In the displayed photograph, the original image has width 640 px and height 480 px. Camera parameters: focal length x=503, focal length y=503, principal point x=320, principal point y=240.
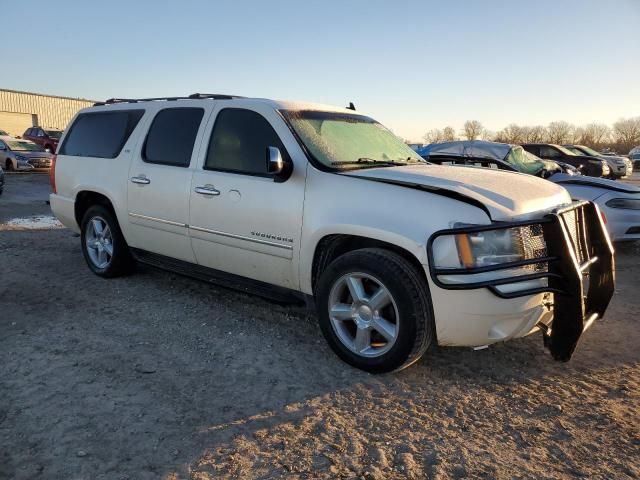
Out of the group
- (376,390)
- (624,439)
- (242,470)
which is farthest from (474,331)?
(242,470)

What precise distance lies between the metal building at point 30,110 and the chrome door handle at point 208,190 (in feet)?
165

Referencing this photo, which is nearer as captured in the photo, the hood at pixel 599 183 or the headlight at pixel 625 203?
the headlight at pixel 625 203

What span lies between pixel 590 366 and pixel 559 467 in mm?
1358

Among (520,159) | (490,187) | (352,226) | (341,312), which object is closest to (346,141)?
(352,226)

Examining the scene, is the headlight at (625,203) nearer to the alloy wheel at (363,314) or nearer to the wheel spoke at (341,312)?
the alloy wheel at (363,314)

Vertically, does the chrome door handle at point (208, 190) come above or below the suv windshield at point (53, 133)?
below

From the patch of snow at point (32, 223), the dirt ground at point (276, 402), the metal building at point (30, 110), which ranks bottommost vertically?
A: the patch of snow at point (32, 223)

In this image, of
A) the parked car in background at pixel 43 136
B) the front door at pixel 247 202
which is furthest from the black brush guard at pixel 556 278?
→ the parked car in background at pixel 43 136

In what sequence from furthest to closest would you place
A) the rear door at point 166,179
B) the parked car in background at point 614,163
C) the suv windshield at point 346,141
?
the parked car in background at point 614,163
the rear door at point 166,179
the suv windshield at point 346,141

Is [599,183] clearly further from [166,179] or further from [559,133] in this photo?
[559,133]

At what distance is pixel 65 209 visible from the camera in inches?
226

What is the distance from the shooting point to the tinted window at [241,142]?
3.93 metres

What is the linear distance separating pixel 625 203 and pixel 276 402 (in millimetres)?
5737

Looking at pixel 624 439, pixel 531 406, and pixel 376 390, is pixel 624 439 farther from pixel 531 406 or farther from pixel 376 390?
pixel 376 390
